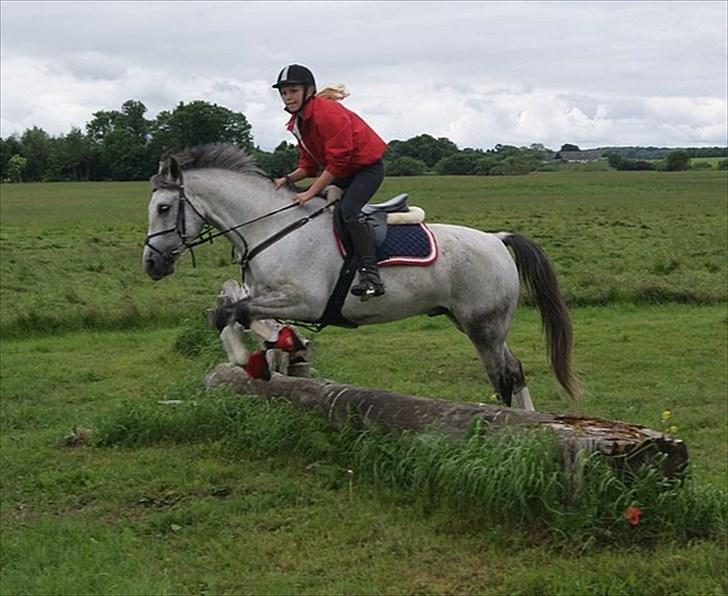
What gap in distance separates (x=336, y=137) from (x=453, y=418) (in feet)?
6.74

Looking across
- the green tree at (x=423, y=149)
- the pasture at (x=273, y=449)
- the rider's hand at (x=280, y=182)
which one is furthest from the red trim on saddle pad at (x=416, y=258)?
the green tree at (x=423, y=149)

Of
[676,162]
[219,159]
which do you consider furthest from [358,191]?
[676,162]

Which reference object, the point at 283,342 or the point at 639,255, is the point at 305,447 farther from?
the point at 639,255

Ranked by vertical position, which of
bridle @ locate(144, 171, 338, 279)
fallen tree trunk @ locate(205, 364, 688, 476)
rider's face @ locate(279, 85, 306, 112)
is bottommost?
fallen tree trunk @ locate(205, 364, 688, 476)

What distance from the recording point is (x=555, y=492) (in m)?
5.66

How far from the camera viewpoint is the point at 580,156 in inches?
3233

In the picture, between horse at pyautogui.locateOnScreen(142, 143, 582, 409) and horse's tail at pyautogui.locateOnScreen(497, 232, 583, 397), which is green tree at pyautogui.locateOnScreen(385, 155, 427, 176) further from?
horse at pyautogui.locateOnScreen(142, 143, 582, 409)

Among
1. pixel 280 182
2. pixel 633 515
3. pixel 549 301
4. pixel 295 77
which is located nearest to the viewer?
pixel 633 515

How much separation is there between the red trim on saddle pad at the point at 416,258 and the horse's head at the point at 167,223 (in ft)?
3.47

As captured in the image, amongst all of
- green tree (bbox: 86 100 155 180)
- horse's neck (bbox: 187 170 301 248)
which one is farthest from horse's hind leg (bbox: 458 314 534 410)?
green tree (bbox: 86 100 155 180)

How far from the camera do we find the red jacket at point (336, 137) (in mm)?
6492

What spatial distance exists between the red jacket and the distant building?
72.7 metres

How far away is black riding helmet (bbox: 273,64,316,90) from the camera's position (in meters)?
6.40

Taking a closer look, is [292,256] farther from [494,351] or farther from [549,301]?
[549,301]
